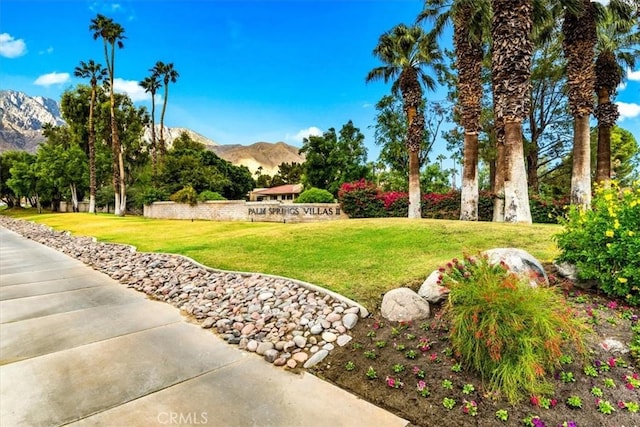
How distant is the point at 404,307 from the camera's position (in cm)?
453

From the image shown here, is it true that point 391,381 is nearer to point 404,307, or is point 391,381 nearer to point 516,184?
point 404,307

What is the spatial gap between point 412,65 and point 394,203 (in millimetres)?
7660

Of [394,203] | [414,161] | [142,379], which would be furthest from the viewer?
[394,203]

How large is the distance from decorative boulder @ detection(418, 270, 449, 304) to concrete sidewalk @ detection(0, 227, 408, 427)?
209cm

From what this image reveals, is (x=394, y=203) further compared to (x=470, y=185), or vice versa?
(x=394, y=203)

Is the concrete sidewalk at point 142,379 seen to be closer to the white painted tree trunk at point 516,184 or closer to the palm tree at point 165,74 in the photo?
the white painted tree trunk at point 516,184

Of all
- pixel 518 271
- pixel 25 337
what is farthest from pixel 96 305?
pixel 518 271

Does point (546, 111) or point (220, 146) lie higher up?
point (220, 146)

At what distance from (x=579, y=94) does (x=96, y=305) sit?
18.4 m

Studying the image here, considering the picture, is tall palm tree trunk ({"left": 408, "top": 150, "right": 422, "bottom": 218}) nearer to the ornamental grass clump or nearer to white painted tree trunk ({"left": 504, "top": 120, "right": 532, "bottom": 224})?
white painted tree trunk ({"left": 504, "top": 120, "right": 532, "bottom": 224})

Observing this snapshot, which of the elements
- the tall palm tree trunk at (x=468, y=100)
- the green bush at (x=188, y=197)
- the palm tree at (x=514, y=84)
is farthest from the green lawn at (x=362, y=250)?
the green bush at (x=188, y=197)

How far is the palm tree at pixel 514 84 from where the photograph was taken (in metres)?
11.7

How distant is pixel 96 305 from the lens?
5859mm

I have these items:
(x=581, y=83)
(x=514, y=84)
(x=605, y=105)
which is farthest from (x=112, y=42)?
(x=605, y=105)
